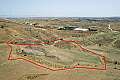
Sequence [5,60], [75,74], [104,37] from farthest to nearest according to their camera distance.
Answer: [104,37]
[5,60]
[75,74]

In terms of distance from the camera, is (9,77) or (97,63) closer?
(9,77)

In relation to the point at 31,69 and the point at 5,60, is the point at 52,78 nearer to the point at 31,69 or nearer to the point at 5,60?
the point at 31,69

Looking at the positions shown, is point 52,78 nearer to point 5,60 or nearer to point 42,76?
point 42,76

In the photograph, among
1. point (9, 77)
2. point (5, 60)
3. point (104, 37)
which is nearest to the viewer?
point (9, 77)

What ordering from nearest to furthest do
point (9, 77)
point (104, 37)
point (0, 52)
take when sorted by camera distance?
point (9, 77) < point (0, 52) < point (104, 37)

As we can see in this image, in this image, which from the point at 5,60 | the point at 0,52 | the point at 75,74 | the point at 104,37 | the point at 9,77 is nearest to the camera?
the point at 9,77

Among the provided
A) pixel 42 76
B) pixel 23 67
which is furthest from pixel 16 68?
pixel 42 76

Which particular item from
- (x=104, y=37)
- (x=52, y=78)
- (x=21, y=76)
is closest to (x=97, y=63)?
(x=52, y=78)

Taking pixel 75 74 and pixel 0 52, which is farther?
pixel 0 52

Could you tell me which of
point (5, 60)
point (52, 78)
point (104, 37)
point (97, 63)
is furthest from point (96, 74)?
point (104, 37)
